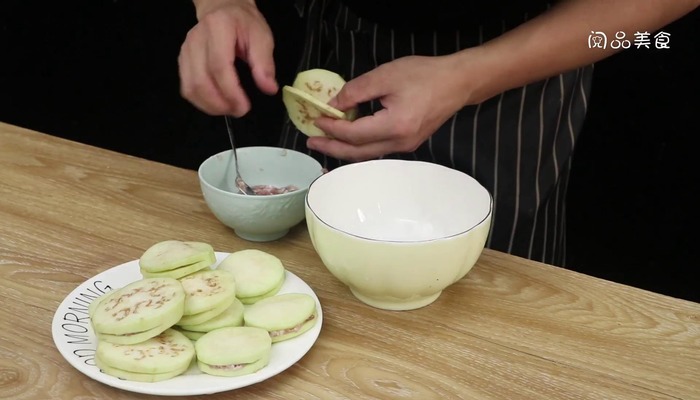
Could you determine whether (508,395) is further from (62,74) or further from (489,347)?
(62,74)

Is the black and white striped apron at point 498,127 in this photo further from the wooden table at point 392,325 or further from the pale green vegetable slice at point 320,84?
the wooden table at point 392,325

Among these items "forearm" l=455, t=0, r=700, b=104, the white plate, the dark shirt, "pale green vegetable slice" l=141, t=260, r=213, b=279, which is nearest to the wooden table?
the white plate

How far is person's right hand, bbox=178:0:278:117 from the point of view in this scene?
122 cm

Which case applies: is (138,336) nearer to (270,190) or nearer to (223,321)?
(223,321)

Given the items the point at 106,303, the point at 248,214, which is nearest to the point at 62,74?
the point at 248,214

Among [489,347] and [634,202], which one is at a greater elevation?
[489,347]

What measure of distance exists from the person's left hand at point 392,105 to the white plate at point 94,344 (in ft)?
0.83

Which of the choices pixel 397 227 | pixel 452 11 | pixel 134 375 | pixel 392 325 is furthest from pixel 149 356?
pixel 452 11

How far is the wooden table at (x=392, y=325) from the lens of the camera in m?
0.88

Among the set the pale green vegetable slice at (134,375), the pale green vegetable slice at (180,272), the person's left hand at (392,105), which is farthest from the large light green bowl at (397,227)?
the pale green vegetable slice at (134,375)

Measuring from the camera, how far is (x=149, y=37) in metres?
3.10

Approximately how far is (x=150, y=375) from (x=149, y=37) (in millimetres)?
2493

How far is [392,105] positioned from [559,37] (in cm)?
33

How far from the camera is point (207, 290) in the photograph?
2.98 ft
